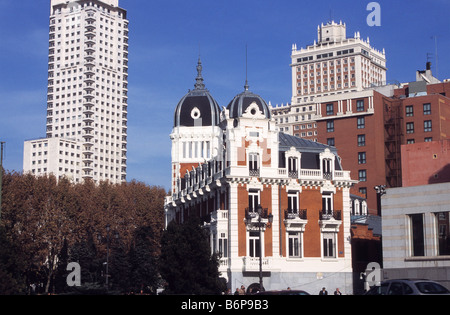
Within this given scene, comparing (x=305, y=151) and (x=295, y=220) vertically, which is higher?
(x=305, y=151)

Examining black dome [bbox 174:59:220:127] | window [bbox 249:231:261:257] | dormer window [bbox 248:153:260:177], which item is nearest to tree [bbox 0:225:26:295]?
window [bbox 249:231:261:257]

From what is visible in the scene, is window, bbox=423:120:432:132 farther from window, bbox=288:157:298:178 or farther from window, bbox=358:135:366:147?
window, bbox=288:157:298:178

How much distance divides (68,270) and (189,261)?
3420 cm

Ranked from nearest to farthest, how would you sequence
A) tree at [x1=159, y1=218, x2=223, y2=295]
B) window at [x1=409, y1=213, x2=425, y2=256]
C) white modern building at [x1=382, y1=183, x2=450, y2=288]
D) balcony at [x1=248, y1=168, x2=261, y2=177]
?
1. tree at [x1=159, y1=218, x2=223, y2=295]
2. white modern building at [x1=382, y1=183, x2=450, y2=288]
3. window at [x1=409, y1=213, x2=425, y2=256]
4. balcony at [x1=248, y1=168, x2=261, y2=177]

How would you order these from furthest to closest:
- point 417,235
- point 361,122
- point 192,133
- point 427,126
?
point 427,126 < point 361,122 < point 192,133 < point 417,235

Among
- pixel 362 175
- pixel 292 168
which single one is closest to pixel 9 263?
pixel 292 168

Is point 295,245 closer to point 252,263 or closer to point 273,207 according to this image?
point 273,207

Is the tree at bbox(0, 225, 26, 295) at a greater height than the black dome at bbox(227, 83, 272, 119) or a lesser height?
lesser

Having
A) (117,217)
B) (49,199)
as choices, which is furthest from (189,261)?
(117,217)

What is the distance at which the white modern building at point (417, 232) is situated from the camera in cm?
5153

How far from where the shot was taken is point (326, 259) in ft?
218

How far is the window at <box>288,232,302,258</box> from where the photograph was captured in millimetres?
65938

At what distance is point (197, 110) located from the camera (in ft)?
281

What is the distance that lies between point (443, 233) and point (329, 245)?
16990 millimetres
